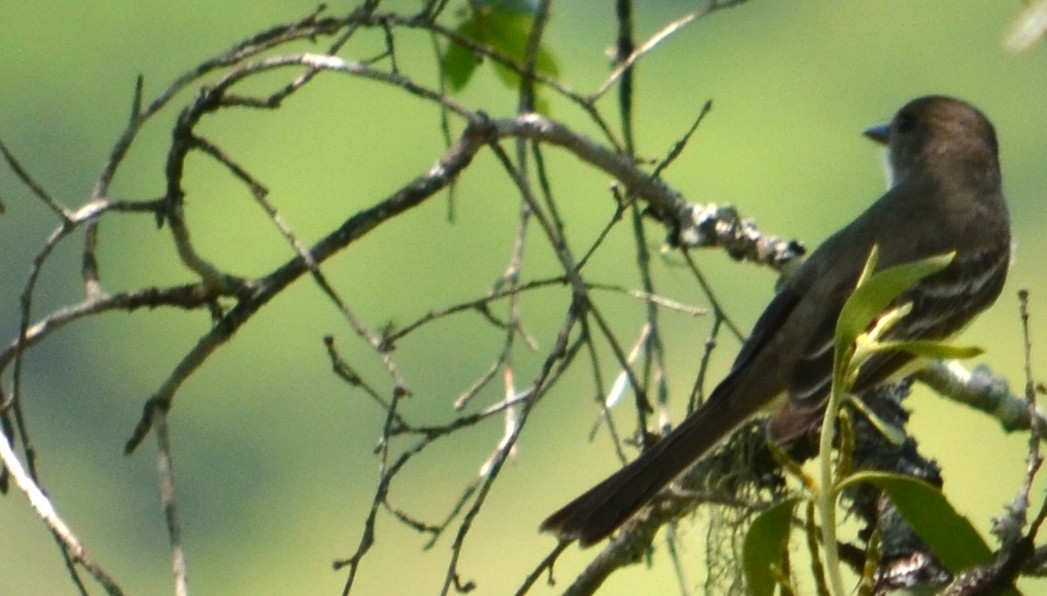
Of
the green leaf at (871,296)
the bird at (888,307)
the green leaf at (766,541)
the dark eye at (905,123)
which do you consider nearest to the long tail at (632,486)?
the bird at (888,307)

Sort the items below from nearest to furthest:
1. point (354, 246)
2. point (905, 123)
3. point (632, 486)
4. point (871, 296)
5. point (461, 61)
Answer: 1. point (871, 296)
2. point (632, 486)
3. point (461, 61)
4. point (905, 123)
5. point (354, 246)

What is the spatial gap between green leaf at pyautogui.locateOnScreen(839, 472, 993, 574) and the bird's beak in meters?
2.27

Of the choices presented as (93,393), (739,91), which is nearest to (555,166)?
(739,91)

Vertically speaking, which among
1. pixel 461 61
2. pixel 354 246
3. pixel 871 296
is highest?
pixel 354 246

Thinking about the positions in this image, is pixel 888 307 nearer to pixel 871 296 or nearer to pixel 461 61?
pixel 461 61

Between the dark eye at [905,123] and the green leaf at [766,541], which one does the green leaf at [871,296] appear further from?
the dark eye at [905,123]

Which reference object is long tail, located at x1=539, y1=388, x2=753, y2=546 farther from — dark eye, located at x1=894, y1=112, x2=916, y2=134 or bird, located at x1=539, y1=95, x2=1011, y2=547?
dark eye, located at x1=894, y1=112, x2=916, y2=134

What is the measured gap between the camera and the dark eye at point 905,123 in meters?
3.19

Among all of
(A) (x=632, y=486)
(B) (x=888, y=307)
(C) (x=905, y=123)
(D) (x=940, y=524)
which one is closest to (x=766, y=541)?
(D) (x=940, y=524)

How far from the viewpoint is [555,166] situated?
173 inches

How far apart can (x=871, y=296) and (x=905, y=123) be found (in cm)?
227

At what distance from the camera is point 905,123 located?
10.5ft

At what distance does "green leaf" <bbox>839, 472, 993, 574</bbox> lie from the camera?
1.13m

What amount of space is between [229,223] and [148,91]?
61 cm
